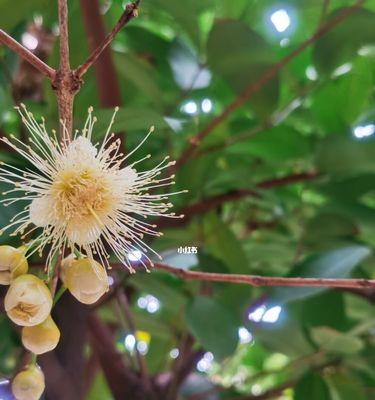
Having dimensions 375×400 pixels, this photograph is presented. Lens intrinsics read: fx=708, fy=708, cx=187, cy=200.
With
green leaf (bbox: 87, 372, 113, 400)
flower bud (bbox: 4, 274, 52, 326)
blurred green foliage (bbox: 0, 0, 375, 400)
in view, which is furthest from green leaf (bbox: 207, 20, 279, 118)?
green leaf (bbox: 87, 372, 113, 400)

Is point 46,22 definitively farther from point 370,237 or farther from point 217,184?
point 370,237

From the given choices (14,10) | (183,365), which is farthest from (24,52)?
(183,365)

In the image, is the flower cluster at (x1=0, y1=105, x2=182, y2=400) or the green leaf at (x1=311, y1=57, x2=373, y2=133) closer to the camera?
the flower cluster at (x1=0, y1=105, x2=182, y2=400)

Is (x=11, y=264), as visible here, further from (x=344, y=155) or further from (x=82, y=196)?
(x=344, y=155)

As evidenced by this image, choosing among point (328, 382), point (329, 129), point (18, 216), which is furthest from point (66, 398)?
point (329, 129)

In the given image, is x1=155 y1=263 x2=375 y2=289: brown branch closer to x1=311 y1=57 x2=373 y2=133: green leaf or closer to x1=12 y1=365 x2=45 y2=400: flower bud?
x1=12 y1=365 x2=45 y2=400: flower bud

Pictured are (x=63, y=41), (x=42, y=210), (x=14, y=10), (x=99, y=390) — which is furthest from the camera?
(x=99, y=390)

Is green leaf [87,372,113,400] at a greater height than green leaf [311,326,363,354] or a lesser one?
greater
